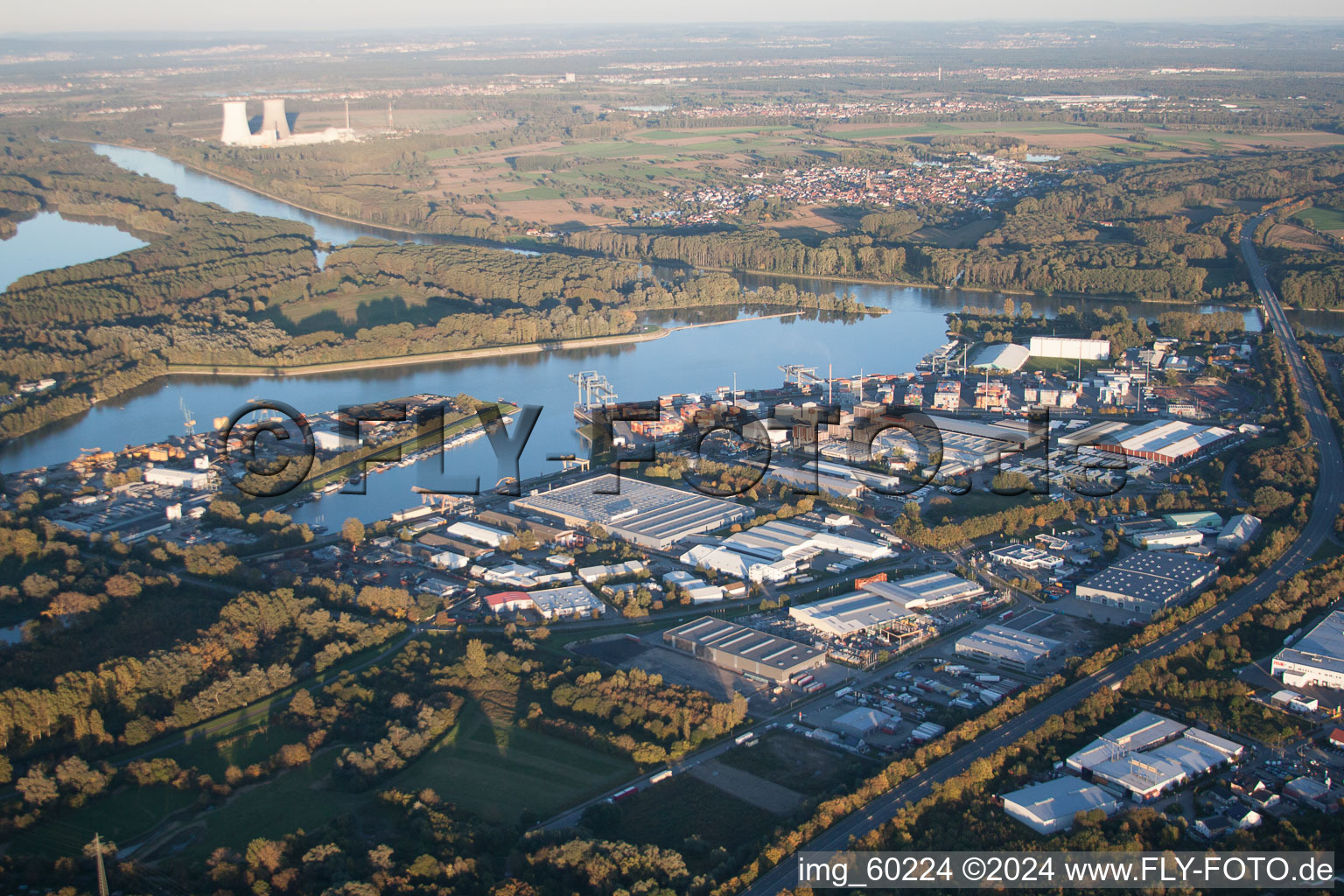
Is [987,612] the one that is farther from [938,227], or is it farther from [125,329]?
[938,227]

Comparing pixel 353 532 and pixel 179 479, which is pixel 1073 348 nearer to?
pixel 353 532

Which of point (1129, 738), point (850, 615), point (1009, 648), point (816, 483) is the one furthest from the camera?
point (816, 483)

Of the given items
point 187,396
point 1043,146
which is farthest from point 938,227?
point 187,396

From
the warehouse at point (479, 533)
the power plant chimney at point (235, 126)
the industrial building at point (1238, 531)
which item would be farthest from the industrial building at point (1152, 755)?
the power plant chimney at point (235, 126)

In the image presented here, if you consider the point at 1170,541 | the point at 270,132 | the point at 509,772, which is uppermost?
the point at 270,132

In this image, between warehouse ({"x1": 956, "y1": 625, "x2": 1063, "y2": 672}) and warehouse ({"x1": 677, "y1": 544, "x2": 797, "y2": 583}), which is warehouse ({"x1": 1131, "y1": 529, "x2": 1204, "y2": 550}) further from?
warehouse ({"x1": 677, "y1": 544, "x2": 797, "y2": 583})

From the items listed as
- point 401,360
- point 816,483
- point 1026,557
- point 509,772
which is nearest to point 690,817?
point 509,772

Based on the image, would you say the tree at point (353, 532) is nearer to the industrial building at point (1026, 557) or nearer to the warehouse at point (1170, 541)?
the industrial building at point (1026, 557)
